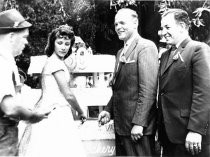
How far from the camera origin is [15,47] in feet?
7.68

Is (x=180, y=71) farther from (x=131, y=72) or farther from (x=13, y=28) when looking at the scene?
(x=13, y=28)

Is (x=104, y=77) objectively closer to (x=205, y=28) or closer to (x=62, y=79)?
(x=62, y=79)

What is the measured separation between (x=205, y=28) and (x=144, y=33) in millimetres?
806

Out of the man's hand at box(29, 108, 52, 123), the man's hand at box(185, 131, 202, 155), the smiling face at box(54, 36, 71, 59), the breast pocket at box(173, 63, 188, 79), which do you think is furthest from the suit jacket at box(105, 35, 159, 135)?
the man's hand at box(29, 108, 52, 123)

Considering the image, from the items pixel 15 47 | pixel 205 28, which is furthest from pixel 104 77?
pixel 15 47

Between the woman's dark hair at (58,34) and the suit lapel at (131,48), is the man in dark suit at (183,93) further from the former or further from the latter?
the woman's dark hair at (58,34)

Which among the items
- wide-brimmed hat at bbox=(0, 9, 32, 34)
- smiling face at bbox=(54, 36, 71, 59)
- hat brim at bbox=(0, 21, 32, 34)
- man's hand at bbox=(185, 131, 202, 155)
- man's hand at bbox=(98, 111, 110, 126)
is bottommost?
man's hand at bbox=(98, 111, 110, 126)

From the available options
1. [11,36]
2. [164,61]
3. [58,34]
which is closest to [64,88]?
[58,34]

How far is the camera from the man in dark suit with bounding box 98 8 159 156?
309 cm

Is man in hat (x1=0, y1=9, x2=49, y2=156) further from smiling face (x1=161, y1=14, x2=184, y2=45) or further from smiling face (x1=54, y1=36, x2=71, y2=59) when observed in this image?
smiling face (x1=54, y1=36, x2=71, y2=59)

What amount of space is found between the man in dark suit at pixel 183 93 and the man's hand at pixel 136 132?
0.19m

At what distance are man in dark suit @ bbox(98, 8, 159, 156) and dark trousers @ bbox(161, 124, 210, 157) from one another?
12 cm

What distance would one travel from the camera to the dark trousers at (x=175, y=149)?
2840 millimetres

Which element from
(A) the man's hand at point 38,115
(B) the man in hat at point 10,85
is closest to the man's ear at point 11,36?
(B) the man in hat at point 10,85
